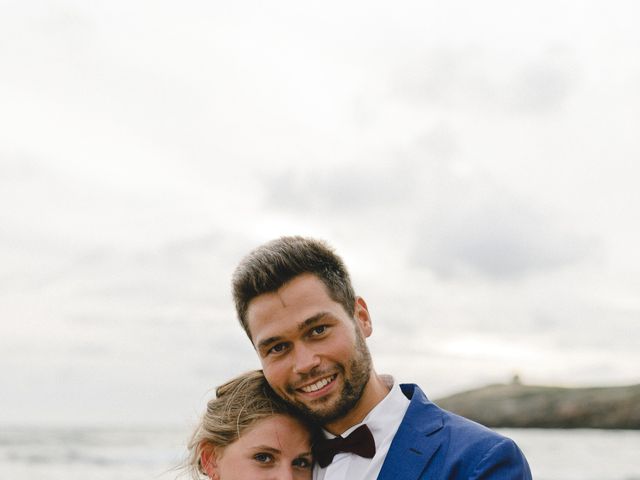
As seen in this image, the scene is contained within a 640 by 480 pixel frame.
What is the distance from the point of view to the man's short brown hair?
3191mm

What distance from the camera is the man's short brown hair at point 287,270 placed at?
3.19 metres

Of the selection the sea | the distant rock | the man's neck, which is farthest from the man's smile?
the distant rock

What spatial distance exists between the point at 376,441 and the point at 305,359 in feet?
1.39

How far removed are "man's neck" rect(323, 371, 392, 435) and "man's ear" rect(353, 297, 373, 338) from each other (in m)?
0.21

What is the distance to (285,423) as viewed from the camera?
3.38 metres

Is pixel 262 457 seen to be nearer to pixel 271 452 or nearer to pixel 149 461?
pixel 271 452

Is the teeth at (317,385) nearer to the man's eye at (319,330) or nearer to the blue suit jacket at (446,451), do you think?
the man's eye at (319,330)

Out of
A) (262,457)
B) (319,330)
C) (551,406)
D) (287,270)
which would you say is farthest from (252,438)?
(551,406)

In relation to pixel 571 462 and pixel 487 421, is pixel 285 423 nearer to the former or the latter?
pixel 571 462

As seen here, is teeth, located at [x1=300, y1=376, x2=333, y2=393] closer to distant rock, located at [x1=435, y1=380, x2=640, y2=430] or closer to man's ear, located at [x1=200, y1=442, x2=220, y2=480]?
man's ear, located at [x1=200, y1=442, x2=220, y2=480]

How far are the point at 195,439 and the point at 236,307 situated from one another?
0.68 m

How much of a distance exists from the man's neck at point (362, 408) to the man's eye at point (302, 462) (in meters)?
0.17

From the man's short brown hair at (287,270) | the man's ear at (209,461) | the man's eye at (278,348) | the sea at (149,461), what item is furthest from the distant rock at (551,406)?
the man's eye at (278,348)

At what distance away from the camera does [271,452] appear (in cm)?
333
